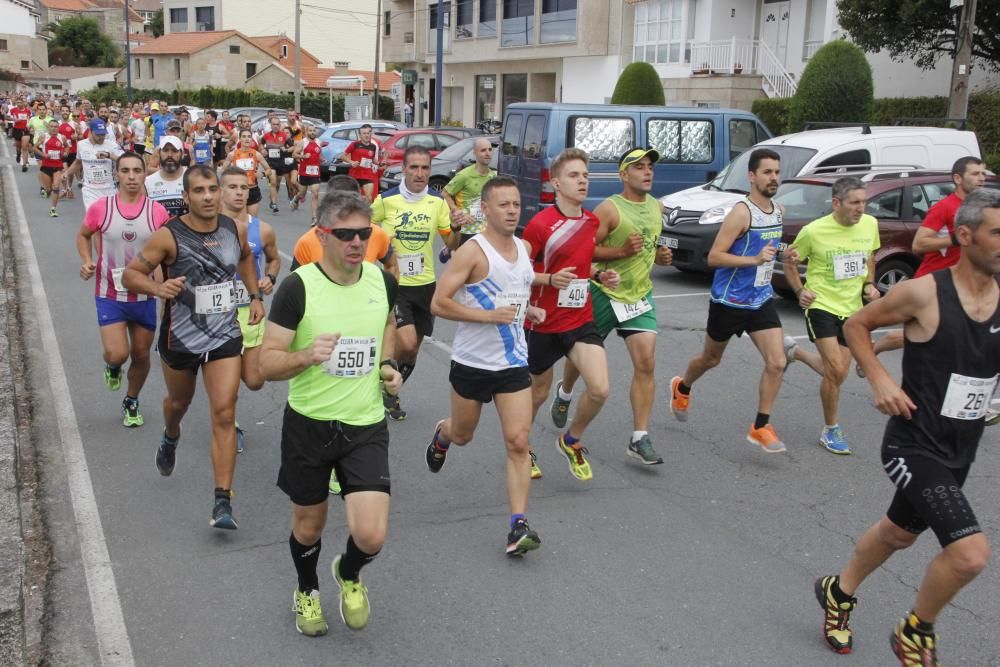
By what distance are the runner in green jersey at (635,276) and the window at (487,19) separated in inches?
1599

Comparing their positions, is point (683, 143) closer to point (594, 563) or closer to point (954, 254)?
point (954, 254)

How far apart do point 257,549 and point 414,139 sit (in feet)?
64.3

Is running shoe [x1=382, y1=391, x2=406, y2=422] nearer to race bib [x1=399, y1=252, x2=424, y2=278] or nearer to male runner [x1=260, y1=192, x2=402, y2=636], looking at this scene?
race bib [x1=399, y1=252, x2=424, y2=278]

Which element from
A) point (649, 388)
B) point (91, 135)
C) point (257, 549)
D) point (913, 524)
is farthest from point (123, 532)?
point (91, 135)

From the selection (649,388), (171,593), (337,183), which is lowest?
(171,593)

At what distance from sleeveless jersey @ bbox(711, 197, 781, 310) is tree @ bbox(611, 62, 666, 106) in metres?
24.4

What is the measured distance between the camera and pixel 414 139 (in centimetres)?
2377

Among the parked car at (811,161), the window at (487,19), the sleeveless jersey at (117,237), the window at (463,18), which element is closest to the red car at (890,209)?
the parked car at (811,161)

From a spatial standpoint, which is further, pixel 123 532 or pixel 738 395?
pixel 738 395

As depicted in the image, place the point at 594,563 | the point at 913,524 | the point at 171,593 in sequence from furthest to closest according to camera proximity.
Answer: the point at 594,563 → the point at 171,593 → the point at 913,524

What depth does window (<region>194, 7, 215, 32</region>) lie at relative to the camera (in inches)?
3622

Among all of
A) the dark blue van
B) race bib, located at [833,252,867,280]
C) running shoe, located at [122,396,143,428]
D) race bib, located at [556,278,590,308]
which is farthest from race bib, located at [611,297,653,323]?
the dark blue van

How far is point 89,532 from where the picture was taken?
518 centimetres

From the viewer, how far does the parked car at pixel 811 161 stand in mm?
12719
